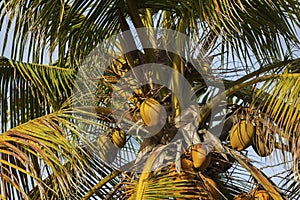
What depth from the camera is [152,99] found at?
3973mm

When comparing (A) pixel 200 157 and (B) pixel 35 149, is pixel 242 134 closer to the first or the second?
(A) pixel 200 157

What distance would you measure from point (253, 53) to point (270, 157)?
1.06m

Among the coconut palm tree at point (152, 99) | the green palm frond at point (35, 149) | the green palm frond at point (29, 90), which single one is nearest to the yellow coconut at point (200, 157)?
the coconut palm tree at point (152, 99)

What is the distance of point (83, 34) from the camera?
4.52m

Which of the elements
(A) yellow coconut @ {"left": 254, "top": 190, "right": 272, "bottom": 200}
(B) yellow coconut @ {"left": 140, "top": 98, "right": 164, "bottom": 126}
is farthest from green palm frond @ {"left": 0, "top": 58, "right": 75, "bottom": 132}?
(A) yellow coconut @ {"left": 254, "top": 190, "right": 272, "bottom": 200}

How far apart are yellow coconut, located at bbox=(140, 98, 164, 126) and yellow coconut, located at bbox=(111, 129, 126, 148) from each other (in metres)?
0.28

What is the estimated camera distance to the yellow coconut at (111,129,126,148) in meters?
4.17

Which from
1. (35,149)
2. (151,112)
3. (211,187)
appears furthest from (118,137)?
(35,149)

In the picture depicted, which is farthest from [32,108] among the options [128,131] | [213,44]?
[213,44]

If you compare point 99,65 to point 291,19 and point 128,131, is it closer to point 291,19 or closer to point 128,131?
point 128,131

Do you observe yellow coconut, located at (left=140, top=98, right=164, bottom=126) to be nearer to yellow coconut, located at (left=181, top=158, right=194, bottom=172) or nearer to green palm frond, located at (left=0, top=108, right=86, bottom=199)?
yellow coconut, located at (left=181, top=158, right=194, bottom=172)

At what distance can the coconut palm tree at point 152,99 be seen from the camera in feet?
12.0

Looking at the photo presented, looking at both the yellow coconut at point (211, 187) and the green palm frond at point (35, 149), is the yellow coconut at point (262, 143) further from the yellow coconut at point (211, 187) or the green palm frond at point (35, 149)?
the green palm frond at point (35, 149)

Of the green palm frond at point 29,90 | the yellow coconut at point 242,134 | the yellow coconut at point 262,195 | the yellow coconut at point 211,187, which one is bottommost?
the yellow coconut at point 262,195
